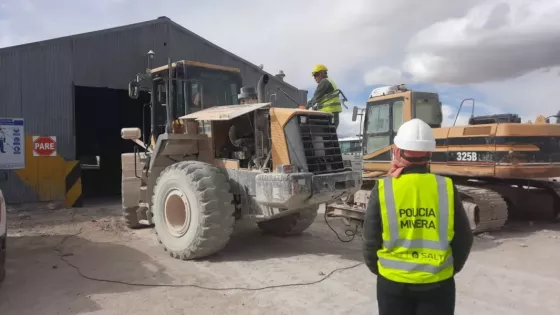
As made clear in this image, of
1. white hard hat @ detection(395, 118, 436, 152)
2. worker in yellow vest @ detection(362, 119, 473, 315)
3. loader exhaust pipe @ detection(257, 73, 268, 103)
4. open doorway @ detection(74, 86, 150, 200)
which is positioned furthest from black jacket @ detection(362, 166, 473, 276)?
open doorway @ detection(74, 86, 150, 200)

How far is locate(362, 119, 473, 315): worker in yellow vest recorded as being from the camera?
259 cm

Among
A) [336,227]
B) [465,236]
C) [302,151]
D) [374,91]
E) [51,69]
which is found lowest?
[336,227]

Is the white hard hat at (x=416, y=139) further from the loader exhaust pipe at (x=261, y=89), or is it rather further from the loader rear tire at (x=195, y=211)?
the loader exhaust pipe at (x=261, y=89)

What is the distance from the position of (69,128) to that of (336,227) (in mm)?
7564

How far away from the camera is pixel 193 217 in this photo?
632 centimetres

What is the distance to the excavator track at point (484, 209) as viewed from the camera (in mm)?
8430

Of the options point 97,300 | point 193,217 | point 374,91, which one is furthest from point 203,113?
point 374,91

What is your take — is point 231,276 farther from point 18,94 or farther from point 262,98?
point 18,94

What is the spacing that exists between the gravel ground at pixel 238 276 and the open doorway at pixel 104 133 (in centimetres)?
841

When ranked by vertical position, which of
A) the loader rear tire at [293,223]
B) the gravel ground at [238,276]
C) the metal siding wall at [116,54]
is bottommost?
the gravel ground at [238,276]

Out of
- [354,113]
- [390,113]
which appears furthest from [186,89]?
[390,113]

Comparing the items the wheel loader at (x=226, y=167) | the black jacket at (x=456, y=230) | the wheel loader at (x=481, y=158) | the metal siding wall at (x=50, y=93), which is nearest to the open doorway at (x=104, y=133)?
the metal siding wall at (x=50, y=93)

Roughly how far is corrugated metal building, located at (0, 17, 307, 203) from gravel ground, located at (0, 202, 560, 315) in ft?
11.2

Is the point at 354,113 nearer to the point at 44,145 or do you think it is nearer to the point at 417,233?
the point at 44,145
